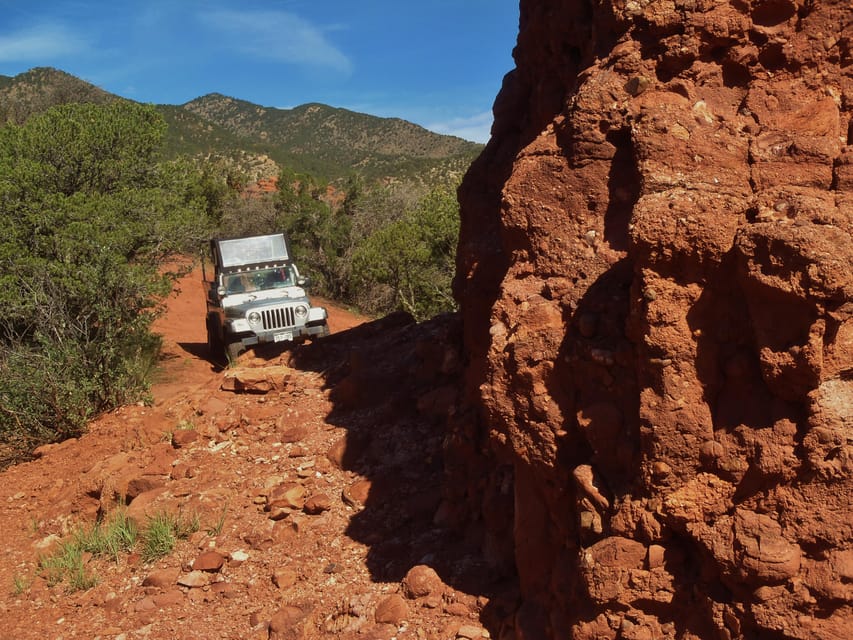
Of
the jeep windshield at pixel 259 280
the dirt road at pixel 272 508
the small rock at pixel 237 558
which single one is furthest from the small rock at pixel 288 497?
the jeep windshield at pixel 259 280

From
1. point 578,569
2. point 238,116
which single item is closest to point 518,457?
point 578,569

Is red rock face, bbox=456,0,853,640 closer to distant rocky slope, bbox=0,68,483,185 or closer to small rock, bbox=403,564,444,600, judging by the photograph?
small rock, bbox=403,564,444,600

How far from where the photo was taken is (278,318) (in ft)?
46.1

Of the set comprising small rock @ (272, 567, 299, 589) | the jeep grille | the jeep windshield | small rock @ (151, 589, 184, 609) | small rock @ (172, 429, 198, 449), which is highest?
the jeep windshield

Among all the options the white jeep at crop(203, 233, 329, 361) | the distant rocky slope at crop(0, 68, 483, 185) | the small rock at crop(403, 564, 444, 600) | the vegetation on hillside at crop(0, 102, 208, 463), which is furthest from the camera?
the distant rocky slope at crop(0, 68, 483, 185)

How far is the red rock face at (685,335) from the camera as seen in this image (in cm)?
309

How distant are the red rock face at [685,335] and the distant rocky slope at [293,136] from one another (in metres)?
41.2

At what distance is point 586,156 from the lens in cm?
428

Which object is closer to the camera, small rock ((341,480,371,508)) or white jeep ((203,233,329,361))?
small rock ((341,480,371,508))

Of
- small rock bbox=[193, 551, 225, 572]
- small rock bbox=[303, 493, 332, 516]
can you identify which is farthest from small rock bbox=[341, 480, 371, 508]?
small rock bbox=[193, 551, 225, 572]

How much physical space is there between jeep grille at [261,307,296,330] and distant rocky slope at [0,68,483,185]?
103 feet

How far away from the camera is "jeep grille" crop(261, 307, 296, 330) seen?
1398cm

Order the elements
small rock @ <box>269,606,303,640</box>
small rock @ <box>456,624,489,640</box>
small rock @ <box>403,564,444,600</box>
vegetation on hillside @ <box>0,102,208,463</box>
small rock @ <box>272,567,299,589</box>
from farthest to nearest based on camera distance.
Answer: vegetation on hillside @ <box>0,102,208,463</box> → small rock @ <box>272,567,299,589</box> → small rock @ <box>269,606,303,640</box> → small rock @ <box>403,564,444,600</box> → small rock @ <box>456,624,489,640</box>

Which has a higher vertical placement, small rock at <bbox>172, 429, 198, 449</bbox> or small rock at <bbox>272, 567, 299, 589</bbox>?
small rock at <bbox>172, 429, 198, 449</bbox>
